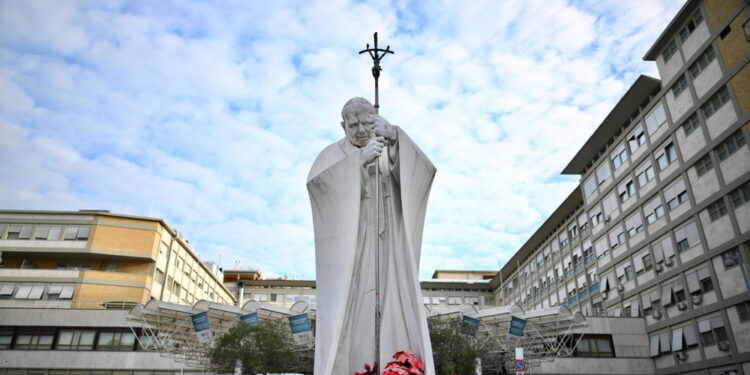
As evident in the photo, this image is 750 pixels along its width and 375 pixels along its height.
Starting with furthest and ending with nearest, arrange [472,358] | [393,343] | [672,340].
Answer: [672,340], [472,358], [393,343]

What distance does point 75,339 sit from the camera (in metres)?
36.8

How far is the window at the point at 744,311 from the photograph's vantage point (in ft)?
96.6

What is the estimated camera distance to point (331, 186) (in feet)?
29.3

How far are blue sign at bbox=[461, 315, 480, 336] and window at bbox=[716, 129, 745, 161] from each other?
17107 mm

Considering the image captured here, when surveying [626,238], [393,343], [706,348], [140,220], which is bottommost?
[393,343]

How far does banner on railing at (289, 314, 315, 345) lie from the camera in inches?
1089

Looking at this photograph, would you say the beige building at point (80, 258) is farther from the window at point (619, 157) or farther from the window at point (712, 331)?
the window at point (712, 331)

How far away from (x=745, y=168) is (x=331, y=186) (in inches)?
1137

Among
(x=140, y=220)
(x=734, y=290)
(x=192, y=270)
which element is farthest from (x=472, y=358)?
(x=192, y=270)

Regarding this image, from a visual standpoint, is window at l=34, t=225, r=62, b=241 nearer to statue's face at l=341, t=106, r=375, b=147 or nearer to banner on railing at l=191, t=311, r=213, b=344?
banner on railing at l=191, t=311, r=213, b=344

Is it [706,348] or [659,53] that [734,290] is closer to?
[706,348]

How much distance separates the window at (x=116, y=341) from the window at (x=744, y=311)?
118 feet

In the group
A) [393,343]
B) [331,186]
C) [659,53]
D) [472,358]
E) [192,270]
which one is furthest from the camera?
[192,270]

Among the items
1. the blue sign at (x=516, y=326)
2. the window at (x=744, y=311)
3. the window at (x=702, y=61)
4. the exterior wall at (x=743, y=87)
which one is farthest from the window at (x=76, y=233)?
the exterior wall at (x=743, y=87)
